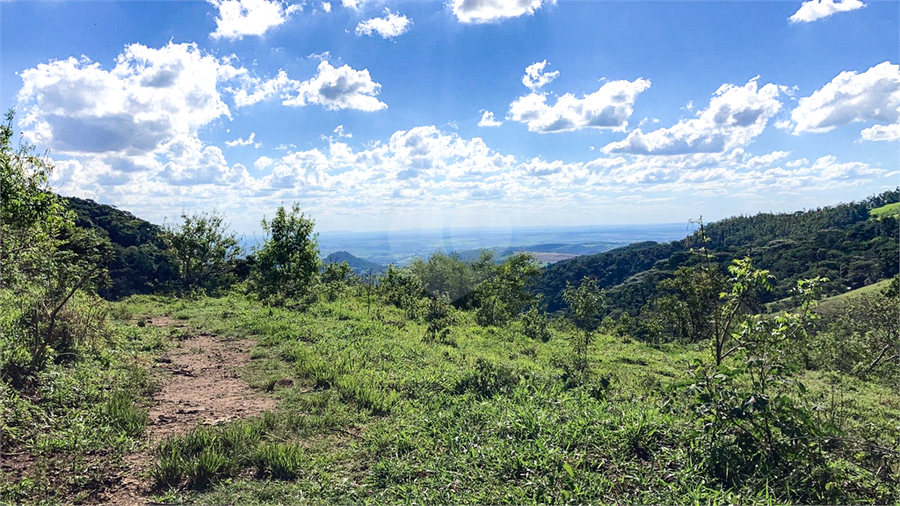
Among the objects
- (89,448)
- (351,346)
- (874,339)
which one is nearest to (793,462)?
(89,448)

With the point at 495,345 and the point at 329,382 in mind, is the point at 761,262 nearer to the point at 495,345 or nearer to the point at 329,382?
the point at 495,345

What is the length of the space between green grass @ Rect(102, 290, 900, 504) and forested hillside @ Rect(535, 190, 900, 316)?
37593 mm

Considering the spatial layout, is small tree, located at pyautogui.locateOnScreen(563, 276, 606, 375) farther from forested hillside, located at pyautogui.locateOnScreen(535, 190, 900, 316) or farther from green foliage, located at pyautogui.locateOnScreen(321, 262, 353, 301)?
forested hillside, located at pyautogui.locateOnScreen(535, 190, 900, 316)

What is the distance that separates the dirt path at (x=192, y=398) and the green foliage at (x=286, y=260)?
8.65m

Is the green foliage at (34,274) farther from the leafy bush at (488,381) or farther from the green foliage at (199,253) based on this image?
the green foliage at (199,253)

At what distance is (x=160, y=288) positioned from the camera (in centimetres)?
2523

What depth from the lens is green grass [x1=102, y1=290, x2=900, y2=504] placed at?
13.5 ft

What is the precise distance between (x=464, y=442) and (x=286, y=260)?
52.8 ft

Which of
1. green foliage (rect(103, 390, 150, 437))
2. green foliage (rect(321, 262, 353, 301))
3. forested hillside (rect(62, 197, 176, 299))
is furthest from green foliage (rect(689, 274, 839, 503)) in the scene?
green foliage (rect(321, 262, 353, 301))

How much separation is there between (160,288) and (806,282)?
2949cm

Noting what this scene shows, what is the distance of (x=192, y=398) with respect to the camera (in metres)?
6.68

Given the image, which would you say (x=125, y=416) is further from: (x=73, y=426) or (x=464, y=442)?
(x=464, y=442)

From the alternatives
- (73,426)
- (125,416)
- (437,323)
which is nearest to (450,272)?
(437,323)

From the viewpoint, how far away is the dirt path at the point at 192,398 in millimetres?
4418
